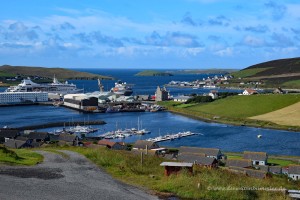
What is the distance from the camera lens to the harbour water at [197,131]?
82.3ft

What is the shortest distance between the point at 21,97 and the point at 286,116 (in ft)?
118

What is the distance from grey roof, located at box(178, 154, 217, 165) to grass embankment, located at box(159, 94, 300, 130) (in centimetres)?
1833

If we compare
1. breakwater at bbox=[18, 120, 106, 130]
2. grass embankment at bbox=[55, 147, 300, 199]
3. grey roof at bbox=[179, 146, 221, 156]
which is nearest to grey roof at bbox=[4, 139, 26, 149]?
grey roof at bbox=[179, 146, 221, 156]

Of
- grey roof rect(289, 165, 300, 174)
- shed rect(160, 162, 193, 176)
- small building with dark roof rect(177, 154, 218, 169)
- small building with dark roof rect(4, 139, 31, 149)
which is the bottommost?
grey roof rect(289, 165, 300, 174)

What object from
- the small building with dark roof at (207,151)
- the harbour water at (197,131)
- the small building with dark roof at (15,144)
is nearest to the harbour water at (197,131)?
the harbour water at (197,131)

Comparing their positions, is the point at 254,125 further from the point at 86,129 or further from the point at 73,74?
the point at 73,74

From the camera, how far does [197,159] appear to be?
1634cm

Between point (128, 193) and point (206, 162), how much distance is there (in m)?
8.91

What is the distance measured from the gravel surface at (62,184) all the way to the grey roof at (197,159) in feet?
23.5

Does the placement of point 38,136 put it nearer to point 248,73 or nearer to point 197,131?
point 197,131

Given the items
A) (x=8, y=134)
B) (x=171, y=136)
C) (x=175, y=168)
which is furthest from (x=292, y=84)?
(x=175, y=168)

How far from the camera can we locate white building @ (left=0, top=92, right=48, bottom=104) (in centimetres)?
5550

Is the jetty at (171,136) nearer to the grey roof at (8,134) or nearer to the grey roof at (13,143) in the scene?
the grey roof at (8,134)

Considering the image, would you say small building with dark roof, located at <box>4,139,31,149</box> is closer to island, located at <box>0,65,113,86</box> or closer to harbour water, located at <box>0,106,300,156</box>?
harbour water, located at <box>0,106,300,156</box>
